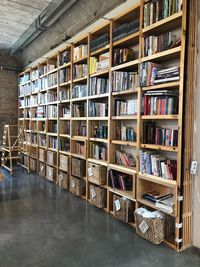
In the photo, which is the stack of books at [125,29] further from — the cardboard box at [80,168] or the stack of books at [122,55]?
the cardboard box at [80,168]

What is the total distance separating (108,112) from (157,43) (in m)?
1.27

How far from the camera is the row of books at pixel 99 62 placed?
364 cm

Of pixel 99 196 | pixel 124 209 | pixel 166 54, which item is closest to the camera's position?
pixel 166 54

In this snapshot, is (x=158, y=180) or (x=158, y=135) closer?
(x=158, y=180)

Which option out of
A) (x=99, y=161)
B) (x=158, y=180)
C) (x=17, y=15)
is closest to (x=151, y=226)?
(x=158, y=180)

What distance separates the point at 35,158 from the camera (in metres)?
6.30

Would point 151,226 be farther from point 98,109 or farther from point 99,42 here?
point 99,42

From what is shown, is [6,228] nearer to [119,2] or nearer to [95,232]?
[95,232]

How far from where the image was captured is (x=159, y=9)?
275 centimetres

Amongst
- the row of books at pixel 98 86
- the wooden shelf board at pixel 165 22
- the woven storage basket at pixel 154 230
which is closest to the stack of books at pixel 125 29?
the wooden shelf board at pixel 165 22

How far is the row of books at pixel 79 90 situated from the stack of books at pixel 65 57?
0.70 m

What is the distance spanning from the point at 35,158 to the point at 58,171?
149 centimetres

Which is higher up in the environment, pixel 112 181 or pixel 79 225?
pixel 112 181

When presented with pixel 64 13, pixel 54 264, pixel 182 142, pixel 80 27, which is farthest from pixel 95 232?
pixel 64 13
